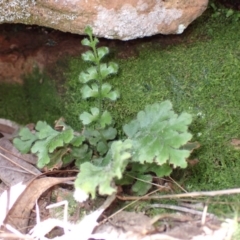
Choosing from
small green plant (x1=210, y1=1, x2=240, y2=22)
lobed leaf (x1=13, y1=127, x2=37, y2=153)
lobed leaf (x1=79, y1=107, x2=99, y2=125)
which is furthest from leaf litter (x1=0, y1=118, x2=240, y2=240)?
small green plant (x1=210, y1=1, x2=240, y2=22)

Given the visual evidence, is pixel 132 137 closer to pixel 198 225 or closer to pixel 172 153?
pixel 172 153

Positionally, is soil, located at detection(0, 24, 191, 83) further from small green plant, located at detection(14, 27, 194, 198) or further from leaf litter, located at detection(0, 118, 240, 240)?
leaf litter, located at detection(0, 118, 240, 240)

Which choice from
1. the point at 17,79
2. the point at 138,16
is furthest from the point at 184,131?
the point at 17,79

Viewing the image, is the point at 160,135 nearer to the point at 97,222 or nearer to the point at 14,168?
the point at 97,222

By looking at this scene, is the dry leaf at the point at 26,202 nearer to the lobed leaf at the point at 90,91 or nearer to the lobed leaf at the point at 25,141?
the lobed leaf at the point at 25,141

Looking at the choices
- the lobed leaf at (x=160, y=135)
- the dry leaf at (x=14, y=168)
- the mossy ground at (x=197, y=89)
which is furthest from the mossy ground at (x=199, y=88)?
the dry leaf at (x=14, y=168)

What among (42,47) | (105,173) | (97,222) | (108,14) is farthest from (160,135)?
(42,47)
